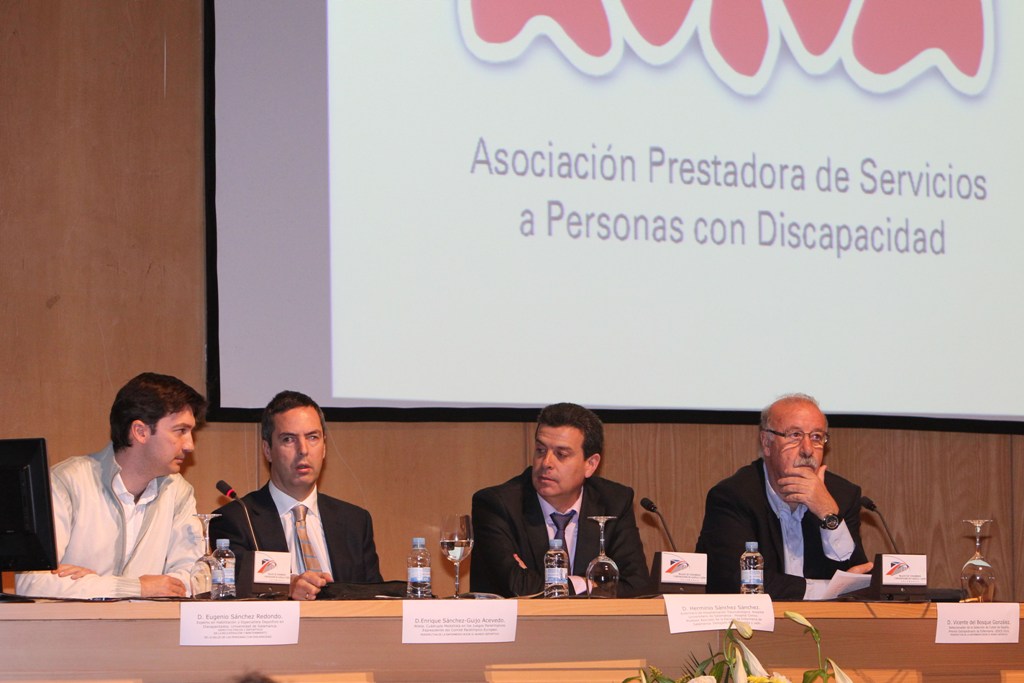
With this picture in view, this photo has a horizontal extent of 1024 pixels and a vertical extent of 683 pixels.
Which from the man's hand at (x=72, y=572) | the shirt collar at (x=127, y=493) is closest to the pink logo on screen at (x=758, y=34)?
the shirt collar at (x=127, y=493)

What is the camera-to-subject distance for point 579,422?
12.1 feet

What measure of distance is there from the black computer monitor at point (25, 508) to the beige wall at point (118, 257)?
1474 mm

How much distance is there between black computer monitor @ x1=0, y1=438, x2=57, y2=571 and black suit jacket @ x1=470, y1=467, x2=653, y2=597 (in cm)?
123

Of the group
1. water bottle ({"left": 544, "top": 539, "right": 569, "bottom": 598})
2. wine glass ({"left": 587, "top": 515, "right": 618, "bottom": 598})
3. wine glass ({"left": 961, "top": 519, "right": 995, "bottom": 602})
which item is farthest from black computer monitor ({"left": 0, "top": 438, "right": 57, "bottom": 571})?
wine glass ({"left": 961, "top": 519, "right": 995, "bottom": 602})

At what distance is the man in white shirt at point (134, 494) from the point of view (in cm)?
340

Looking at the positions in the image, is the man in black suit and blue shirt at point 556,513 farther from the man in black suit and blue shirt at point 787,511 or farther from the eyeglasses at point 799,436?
the eyeglasses at point 799,436

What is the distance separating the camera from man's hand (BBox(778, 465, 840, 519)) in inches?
141

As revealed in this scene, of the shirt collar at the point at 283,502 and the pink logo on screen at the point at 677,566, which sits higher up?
the shirt collar at the point at 283,502

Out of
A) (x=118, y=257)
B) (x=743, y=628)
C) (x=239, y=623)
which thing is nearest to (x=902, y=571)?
(x=743, y=628)

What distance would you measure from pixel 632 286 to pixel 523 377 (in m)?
0.50

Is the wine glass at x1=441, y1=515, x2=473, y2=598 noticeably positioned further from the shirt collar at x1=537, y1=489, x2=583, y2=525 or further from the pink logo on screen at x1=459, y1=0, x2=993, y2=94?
the pink logo on screen at x1=459, y1=0, x2=993, y2=94

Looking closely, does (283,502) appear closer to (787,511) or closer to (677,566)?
(677,566)

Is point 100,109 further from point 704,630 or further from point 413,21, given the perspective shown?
point 704,630

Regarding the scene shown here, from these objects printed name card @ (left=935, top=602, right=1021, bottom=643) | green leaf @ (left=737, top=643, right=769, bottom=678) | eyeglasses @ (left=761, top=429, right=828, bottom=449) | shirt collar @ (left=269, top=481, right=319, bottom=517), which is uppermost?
eyeglasses @ (left=761, top=429, right=828, bottom=449)
